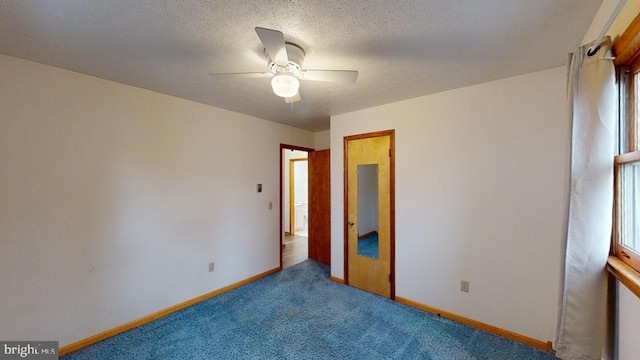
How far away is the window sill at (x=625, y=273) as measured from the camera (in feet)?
3.32

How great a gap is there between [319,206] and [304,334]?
7.56ft

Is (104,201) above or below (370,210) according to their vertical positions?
above

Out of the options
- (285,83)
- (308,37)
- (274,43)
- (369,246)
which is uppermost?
(308,37)

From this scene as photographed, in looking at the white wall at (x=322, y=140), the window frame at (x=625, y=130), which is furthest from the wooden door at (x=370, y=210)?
the window frame at (x=625, y=130)

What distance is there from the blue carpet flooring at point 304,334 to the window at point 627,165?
4.49 ft

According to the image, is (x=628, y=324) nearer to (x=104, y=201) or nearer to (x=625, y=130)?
(x=625, y=130)

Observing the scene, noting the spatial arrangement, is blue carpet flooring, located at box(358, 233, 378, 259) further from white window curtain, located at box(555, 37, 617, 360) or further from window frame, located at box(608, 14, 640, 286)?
window frame, located at box(608, 14, 640, 286)

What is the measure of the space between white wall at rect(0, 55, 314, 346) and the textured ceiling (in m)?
0.34

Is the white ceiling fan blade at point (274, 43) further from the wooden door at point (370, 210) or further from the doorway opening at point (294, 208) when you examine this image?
the doorway opening at point (294, 208)

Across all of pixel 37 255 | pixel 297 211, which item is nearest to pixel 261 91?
pixel 37 255

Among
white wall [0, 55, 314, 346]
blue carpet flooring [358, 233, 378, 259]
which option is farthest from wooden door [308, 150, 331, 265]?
white wall [0, 55, 314, 346]

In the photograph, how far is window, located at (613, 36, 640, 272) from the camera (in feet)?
3.88

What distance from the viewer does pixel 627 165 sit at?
1248mm

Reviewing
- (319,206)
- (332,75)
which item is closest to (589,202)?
(332,75)
